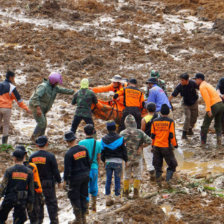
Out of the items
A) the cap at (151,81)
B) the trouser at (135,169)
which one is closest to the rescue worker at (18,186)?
the trouser at (135,169)

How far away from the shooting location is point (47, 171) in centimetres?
638

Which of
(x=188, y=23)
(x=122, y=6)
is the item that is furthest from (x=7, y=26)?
(x=188, y=23)

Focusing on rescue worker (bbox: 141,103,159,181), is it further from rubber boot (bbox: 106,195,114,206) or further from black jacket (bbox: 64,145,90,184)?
black jacket (bbox: 64,145,90,184)

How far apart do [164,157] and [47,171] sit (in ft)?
7.98

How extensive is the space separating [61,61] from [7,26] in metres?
4.37

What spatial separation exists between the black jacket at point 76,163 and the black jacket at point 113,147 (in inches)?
22.9

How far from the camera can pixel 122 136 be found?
737 centimetres

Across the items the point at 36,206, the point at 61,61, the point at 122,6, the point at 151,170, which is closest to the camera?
the point at 36,206

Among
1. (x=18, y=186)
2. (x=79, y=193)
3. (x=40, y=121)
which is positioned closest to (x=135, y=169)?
(x=79, y=193)

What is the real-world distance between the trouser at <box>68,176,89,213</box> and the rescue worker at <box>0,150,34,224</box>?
740 mm

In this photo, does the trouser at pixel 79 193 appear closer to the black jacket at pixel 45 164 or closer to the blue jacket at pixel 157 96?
the black jacket at pixel 45 164

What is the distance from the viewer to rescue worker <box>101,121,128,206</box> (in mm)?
7059

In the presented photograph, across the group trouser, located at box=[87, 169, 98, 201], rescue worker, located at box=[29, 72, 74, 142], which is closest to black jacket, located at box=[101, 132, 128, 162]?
trouser, located at box=[87, 169, 98, 201]

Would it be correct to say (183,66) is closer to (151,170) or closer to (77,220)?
(151,170)
